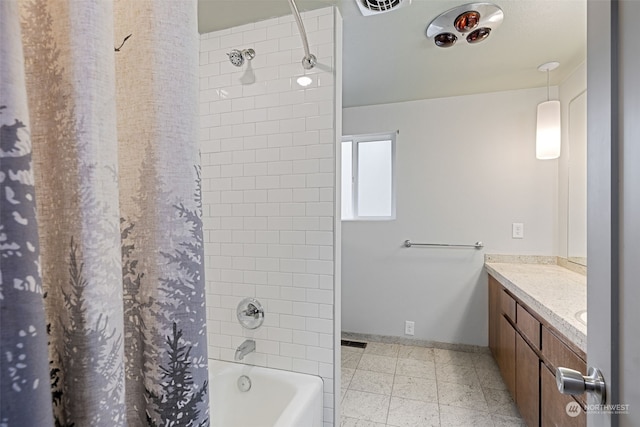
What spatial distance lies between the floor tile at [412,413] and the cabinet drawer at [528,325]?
83cm

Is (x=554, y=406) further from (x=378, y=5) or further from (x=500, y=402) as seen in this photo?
(x=378, y=5)

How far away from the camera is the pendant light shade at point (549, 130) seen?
2.47m

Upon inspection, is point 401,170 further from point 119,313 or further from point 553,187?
point 119,313

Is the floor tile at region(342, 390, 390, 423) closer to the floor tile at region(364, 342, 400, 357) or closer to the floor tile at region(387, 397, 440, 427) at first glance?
the floor tile at region(387, 397, 440, 427)

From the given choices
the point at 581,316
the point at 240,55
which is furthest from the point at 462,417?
the point at 240,55

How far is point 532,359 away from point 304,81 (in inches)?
79.3

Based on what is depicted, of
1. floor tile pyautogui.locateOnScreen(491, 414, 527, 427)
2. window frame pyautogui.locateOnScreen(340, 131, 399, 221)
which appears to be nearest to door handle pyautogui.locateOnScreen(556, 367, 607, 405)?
floor tile pyautogui.locateOnScreen(491, 414, 527, 427)

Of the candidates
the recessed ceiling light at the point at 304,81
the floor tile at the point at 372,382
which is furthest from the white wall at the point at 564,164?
the recessed ceiling light at the point at 304,81

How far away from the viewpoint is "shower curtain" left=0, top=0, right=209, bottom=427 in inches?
10.3

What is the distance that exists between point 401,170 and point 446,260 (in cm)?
100

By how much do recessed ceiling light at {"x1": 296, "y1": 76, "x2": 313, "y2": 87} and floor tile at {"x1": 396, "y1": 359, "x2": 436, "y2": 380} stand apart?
241 cm

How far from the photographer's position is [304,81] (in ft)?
5.40

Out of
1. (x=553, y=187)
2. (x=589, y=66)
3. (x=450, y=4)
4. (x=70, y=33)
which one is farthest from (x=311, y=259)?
(x=553, y=187)

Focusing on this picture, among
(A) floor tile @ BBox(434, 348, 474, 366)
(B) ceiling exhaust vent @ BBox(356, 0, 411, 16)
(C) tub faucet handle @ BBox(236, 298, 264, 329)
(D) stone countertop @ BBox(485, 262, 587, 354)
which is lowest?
(A) floor tile @ BBox(434, 348, 474, 366)
